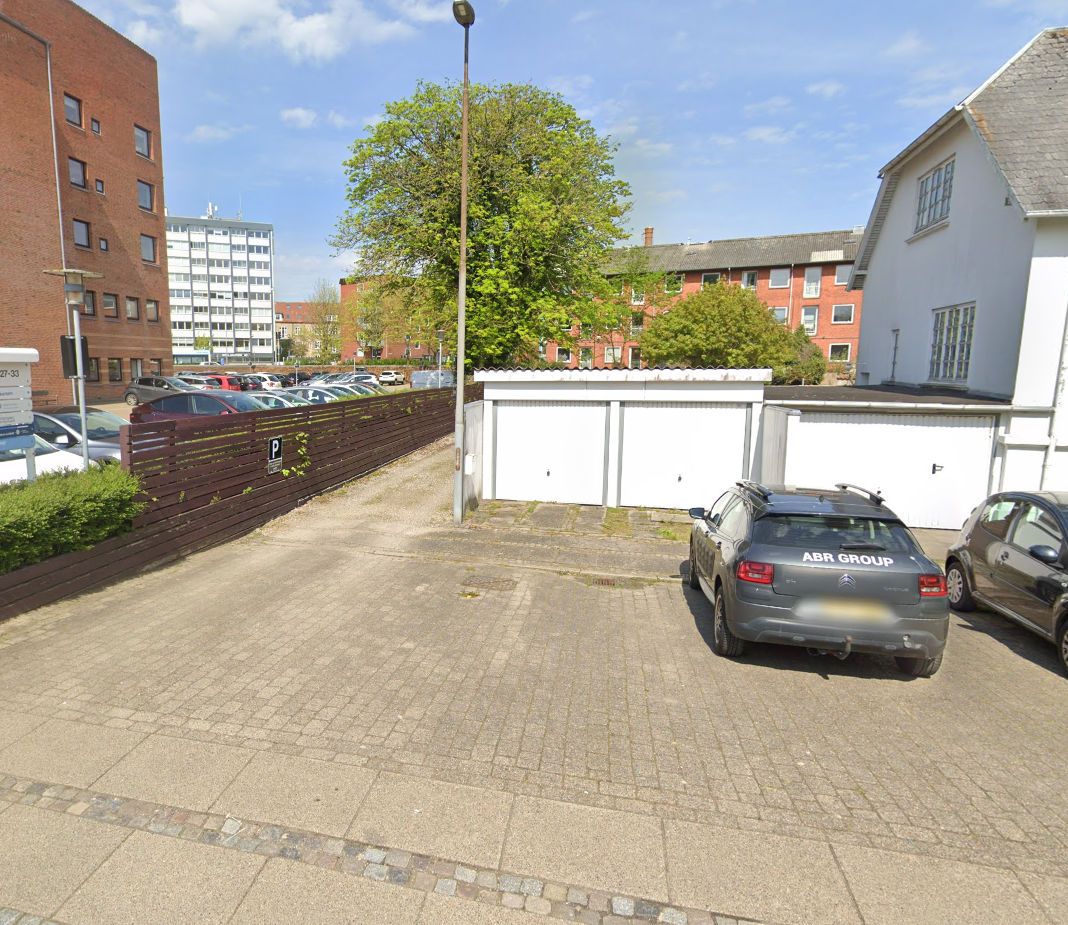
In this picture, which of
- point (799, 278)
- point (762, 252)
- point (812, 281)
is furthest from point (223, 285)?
point (812, 281)

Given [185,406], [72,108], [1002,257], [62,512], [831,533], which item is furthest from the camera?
[72,108]

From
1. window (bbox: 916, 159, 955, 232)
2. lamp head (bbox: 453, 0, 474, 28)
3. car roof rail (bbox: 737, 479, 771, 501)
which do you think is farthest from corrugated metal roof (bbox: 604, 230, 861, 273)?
car roof rail (bbox: 737, 479, 771, 501)

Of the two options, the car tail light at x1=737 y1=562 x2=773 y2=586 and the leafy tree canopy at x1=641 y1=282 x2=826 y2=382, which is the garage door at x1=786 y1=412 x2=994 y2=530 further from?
the leafy tree canopy at x1=641 y1=282 x2=826 y2=382

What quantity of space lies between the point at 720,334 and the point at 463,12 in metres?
25.7

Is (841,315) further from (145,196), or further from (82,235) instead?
(82,235)

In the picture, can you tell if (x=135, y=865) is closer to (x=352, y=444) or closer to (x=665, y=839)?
(x=665, y=839)

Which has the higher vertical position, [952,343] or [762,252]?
[762,252]

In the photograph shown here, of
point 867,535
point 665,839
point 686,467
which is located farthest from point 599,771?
point 686,467

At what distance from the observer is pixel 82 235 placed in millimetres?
32125

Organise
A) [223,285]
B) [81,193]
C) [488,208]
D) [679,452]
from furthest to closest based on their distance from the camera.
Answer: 1. [223,285]
2. [81,193]
3. [488,208]
4. [679,452]

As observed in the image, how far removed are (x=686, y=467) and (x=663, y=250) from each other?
4369 centimetres

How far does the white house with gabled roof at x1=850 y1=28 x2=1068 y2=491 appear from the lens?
1035 cm

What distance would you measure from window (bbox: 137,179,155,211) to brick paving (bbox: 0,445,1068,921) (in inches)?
1481

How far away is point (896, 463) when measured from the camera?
37.3ft
